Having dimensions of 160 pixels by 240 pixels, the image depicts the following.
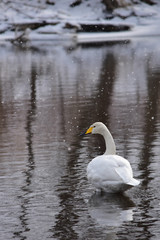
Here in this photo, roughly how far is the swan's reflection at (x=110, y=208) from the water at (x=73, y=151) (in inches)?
0.5

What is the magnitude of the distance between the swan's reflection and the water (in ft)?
0.04

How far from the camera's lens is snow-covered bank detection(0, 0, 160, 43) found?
160 feet

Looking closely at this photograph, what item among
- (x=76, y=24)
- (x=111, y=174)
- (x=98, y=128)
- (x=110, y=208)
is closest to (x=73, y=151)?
(x=98, y=128)

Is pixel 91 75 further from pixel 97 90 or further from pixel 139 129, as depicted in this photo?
pixel 139 129

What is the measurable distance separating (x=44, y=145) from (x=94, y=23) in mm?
39282

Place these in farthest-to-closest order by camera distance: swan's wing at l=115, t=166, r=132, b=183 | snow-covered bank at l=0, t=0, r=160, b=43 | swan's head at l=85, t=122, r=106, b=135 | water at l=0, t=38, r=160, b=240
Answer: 1. snow-covered bank at l=0, t=0, r=160, b=43
2. swan's head at l=85, t=122, r=106, b=135
3. swan's wing at l=115, t=166, r=132, b=183
4. water at l=0, t=38, r=160, b=240

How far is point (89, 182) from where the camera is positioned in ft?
28.6

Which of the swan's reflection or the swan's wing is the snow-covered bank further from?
the swan's wing

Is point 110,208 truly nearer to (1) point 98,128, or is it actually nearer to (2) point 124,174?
(2) point 124,174

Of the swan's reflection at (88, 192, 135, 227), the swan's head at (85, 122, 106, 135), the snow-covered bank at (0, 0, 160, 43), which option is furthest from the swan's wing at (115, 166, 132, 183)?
the snow-covered bank at (0, 0, 160, 43)

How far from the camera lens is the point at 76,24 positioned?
161 ft

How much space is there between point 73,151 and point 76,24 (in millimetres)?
39288

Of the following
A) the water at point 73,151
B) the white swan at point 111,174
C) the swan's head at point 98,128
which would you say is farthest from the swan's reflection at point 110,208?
the swan's head at point 98,128

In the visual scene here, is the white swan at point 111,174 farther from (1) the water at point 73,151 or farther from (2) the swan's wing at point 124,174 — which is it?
(1) the water at point 73,151
